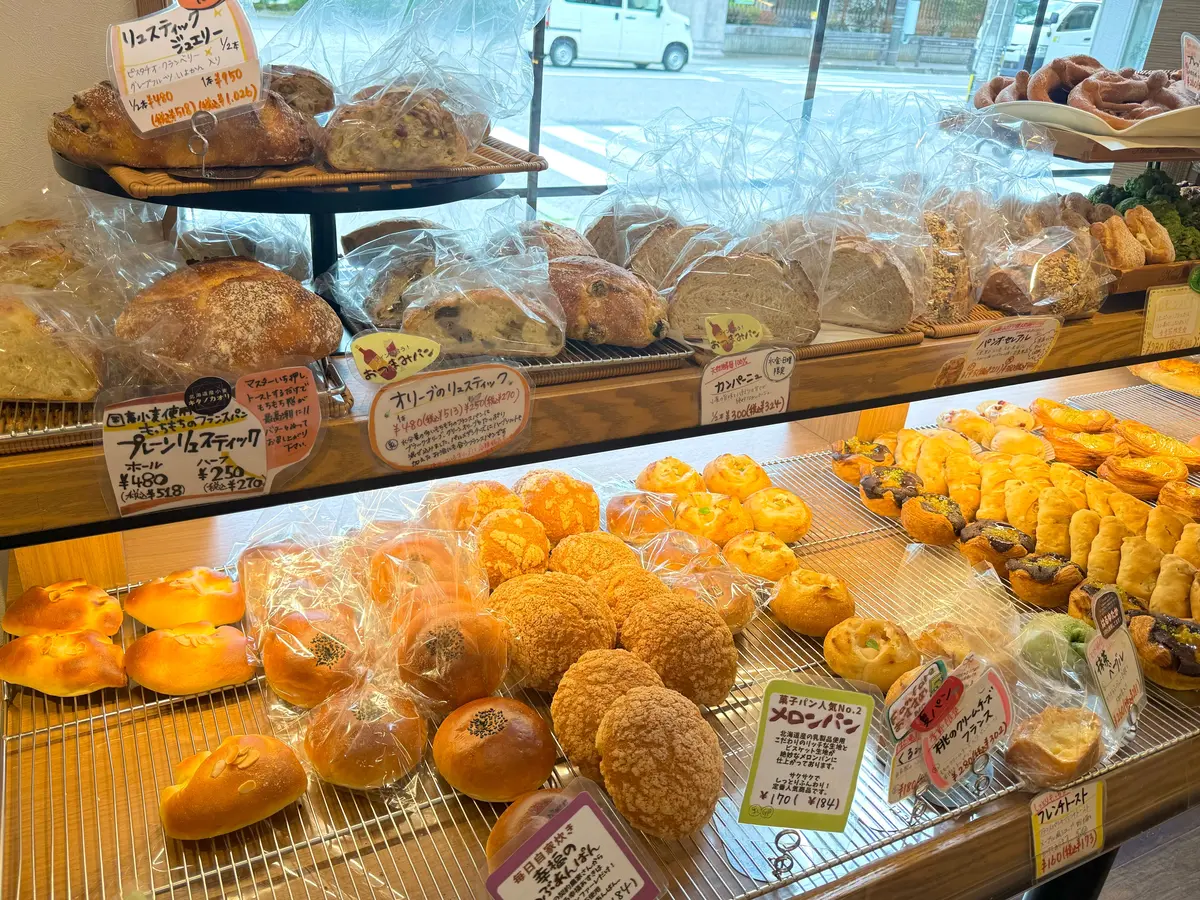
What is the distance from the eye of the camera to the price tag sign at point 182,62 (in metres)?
0.86

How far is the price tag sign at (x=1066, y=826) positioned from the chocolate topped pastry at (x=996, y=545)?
510 millimetres

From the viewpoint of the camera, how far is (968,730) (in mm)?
1297

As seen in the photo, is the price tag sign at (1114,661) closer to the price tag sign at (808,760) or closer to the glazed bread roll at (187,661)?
the price tag sign at (808,760)

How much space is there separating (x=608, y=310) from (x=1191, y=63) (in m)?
1.33

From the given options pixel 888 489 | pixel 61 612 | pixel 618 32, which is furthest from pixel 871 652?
pixel 618 32

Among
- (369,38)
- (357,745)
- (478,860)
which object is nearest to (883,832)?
(478,860)

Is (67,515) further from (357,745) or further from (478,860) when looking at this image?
(478,860)

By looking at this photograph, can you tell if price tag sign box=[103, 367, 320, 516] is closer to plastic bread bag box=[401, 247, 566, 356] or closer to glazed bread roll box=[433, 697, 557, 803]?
plastic bread bag box=[401, 247, 566, 356]

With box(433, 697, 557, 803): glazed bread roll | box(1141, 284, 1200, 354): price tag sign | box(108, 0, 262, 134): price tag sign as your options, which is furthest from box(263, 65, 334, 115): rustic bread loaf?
box(1141, 284, 1200, 354): price tag sign

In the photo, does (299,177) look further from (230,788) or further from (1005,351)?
(1005,351)

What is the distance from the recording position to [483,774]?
46.7 inches

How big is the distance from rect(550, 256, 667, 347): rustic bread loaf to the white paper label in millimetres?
644

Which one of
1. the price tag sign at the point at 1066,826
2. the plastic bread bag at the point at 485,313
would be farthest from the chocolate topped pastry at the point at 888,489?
the plastic bread bag at the point at 485,313

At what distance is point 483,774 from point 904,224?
3.44 feet
